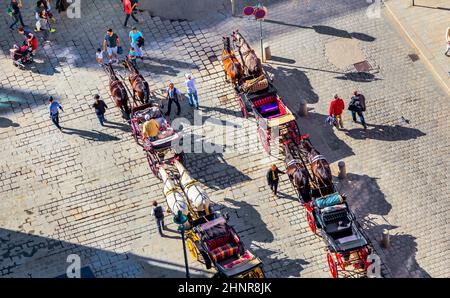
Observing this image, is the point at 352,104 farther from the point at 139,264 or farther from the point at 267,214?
the point at 139,264

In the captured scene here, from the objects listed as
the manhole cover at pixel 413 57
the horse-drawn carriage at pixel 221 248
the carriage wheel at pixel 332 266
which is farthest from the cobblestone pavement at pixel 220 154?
the horse-drawn carriage at pixel 221 248

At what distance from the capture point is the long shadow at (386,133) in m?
54.0

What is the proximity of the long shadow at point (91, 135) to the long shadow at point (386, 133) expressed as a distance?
10.2 metres

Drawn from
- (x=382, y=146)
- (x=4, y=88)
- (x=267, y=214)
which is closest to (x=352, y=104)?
(x=382, y=146)

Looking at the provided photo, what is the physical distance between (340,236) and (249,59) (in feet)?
33.0

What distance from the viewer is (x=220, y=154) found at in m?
53.6

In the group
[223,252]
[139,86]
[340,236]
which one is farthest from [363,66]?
[223,252]

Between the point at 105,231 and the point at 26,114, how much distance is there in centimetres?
770

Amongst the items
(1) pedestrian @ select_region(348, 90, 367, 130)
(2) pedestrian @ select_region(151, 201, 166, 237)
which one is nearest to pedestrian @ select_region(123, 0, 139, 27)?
(1) pedestrian @ select_region(348, 90, 367, 130)

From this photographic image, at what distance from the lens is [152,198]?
171ft

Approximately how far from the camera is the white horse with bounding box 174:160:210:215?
49438 mm

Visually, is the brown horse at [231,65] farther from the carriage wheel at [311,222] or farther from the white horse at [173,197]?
the carriage wheel at [311,222]

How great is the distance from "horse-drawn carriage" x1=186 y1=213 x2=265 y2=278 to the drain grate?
11475 mm

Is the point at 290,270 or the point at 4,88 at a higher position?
the point at 4,88
